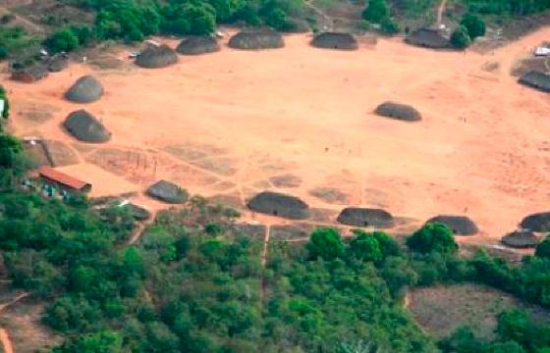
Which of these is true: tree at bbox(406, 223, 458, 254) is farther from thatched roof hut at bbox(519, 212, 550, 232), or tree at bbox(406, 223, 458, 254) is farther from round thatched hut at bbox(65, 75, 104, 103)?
round thatched hut at bbox(65, 75, 104, 103)

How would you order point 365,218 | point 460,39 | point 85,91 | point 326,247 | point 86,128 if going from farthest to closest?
point 460,39, point 85,91, point 86,128, point 365,218, point 326,247

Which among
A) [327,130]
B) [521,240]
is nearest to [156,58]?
[327,130]

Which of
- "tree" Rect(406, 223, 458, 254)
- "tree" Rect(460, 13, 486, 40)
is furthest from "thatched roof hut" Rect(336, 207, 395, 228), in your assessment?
"tree" Rect(460, 13, 486, 40)

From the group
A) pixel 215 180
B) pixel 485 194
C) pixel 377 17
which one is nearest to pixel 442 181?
pixel 485 194

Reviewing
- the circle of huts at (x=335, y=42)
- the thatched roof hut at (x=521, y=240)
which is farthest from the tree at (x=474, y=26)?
the thatched roof hut at (x=521, y=240)

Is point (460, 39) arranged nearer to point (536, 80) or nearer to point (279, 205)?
point (536, 80)

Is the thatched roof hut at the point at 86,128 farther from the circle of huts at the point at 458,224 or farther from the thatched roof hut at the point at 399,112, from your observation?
the circle of huts at the point at 458,224

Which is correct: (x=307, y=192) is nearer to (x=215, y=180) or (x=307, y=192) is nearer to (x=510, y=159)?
(x=215, y=180)
